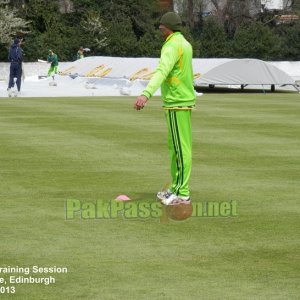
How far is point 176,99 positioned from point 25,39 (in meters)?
62.7

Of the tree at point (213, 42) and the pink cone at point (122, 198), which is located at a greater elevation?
the pink cone at point (122, 198)

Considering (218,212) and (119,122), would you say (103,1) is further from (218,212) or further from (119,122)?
(218,212)

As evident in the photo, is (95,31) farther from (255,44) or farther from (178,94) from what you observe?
(178,94)

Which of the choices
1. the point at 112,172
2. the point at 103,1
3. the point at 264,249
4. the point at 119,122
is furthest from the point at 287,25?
the point at 264,249

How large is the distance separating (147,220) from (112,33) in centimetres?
6392

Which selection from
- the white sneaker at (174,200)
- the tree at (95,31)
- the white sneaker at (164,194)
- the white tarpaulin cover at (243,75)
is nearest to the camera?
the white sneaker at (174,200)

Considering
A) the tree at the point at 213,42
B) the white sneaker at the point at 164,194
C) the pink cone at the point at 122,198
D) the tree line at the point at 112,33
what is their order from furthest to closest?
the tree at the point at 213,42, the tree line at the point at 112,33, the pink cone at the point at 122,198, the white sneaker at the point at 164,194

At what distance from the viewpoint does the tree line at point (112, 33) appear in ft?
234

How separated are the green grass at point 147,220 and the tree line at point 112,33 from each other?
158 ft

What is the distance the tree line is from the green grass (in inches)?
1894

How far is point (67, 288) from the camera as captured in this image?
7.87 metres

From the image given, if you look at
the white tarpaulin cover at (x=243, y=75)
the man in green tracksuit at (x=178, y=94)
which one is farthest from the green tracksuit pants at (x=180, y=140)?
the white tarpaulin cover at (x=243, y=75)

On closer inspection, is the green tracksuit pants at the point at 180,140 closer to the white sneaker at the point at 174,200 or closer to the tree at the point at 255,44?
the white sneaker at the point at 174,200

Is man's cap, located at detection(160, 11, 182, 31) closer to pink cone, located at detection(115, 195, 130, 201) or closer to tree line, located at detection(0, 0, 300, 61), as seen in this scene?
pink cone, located at detection(115, 195, 130, 201)
